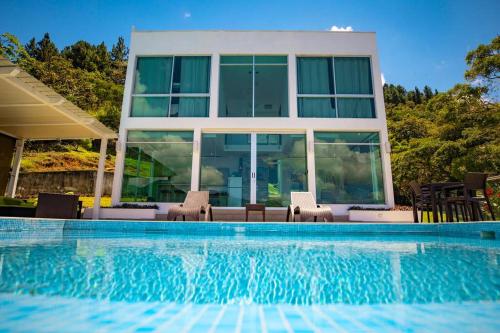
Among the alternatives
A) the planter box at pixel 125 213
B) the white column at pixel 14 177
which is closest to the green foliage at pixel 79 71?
the white column at pixel 14 177

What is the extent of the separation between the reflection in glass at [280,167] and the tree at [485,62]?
12.3 m

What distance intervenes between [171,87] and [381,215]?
8276 mm

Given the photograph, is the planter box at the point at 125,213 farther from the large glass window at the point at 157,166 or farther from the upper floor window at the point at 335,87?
the upper floor window at the point at 335,87

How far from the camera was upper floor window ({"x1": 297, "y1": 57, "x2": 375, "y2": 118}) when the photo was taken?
409 inches

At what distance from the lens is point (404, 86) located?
36125 millimetres

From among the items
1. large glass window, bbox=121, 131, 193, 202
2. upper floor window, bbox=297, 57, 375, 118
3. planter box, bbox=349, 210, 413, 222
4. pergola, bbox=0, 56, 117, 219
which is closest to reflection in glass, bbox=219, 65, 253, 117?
large glass window, bbox=121, 131, 193, 202

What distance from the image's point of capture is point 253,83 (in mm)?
10992

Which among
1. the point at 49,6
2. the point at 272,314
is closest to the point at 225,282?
the point at 272,314

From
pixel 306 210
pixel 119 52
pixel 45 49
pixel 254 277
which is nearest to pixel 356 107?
pixel 306 210

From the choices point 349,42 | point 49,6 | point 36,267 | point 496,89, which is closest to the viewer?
A: point 36,267

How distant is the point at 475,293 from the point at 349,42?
10904 mm

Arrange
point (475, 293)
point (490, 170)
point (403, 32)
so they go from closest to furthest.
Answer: point (475, 293)
point (490, 170)
point (403, 32)

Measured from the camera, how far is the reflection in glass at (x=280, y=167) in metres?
9.82

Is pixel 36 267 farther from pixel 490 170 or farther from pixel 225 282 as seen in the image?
pixel 490 170
